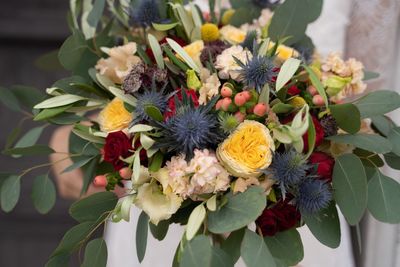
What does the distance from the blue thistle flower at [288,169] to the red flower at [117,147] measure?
0.16 m

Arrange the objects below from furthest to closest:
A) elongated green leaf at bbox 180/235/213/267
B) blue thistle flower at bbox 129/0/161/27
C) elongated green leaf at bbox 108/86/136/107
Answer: blue thistle flower at bbox 129/0/161/27 → elongated green leaf at bbox 108/86/136/107 → elongated green leaf at bbox 180/235/213/267

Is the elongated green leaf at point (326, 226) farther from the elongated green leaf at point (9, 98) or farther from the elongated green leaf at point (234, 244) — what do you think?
the elongated green leaf at point (9, 98)

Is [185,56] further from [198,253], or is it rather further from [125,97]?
[198,253]

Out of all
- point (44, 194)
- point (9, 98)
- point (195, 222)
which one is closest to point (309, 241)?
point (195, 222)

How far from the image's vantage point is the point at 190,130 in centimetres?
50

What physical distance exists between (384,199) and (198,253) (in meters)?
0.23

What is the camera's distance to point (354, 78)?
67 centimetres

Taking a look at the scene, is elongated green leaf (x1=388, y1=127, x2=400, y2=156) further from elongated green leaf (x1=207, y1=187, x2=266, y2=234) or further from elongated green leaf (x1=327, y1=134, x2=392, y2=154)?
elongated green leaf (x1=207, y1=187, x2=266, y2=234)

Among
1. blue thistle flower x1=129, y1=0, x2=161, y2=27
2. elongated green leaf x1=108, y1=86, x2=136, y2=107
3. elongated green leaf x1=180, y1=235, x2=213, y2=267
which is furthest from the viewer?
blue thistle flower x1=129, y1=0, x2=161, y2=27

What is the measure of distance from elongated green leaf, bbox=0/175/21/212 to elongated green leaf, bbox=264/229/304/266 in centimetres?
36

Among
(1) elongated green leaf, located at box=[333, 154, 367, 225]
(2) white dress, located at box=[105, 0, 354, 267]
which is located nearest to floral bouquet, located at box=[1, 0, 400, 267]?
(1) elongated green leaf, located at box=[333, 154, 367, 225]

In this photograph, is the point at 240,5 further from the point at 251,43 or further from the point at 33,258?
the point at 33,258

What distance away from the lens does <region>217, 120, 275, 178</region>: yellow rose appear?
504mm

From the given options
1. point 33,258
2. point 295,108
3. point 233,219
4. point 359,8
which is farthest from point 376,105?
point 33,258
